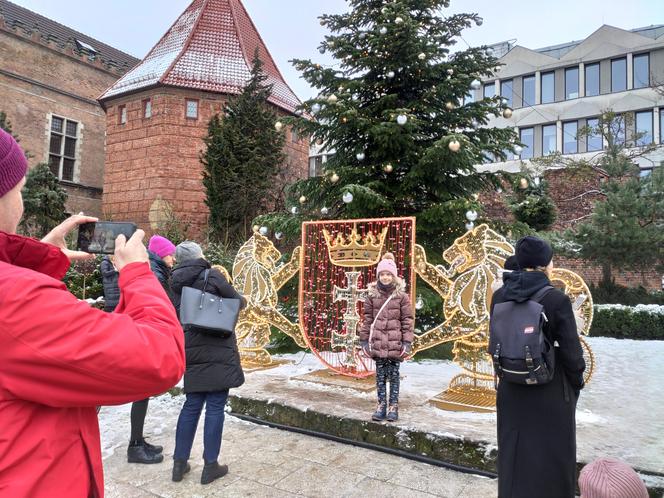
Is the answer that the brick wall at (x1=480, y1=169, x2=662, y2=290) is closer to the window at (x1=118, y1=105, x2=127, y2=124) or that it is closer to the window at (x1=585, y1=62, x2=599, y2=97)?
the window at (x1=585, y1=62, x2=599, y2=97)

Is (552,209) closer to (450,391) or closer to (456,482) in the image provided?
(450,391)

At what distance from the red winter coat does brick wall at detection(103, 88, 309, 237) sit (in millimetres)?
19916

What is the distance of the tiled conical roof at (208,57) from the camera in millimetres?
21703

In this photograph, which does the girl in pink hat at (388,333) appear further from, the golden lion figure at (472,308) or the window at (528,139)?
the window at (528,139)

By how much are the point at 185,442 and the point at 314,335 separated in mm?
3581

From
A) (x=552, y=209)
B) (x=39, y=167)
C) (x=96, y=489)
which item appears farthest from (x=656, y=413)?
(x=39, y=167)

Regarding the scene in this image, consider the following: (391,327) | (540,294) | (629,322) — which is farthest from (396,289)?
(629,322)

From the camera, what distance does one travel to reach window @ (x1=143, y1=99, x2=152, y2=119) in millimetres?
21781

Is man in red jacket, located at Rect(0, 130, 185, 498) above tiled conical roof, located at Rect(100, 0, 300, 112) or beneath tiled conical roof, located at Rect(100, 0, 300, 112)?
beneath

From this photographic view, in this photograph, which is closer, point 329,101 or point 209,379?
point 209,379

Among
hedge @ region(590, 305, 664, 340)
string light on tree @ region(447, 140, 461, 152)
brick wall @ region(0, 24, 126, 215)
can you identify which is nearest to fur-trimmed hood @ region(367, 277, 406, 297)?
string light on tree @ region(447, 140, 461, 152)

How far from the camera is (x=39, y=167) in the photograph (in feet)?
64.6

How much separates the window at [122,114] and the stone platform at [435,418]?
61.6 feet

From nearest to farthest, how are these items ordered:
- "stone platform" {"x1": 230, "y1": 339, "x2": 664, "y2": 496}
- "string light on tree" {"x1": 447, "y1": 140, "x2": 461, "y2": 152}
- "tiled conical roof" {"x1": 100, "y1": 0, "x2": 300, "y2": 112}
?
"stone platform" {"x1": 230, "y1": 339, "x2": 664, "y2": 496}, "string light on tree" {"x1": 447, "y1": 140, "x2": 461, "y2": 152}, "tiled conical roof" {"x1": 100, "y1": 0, "x2": 300, "y2": 112}
